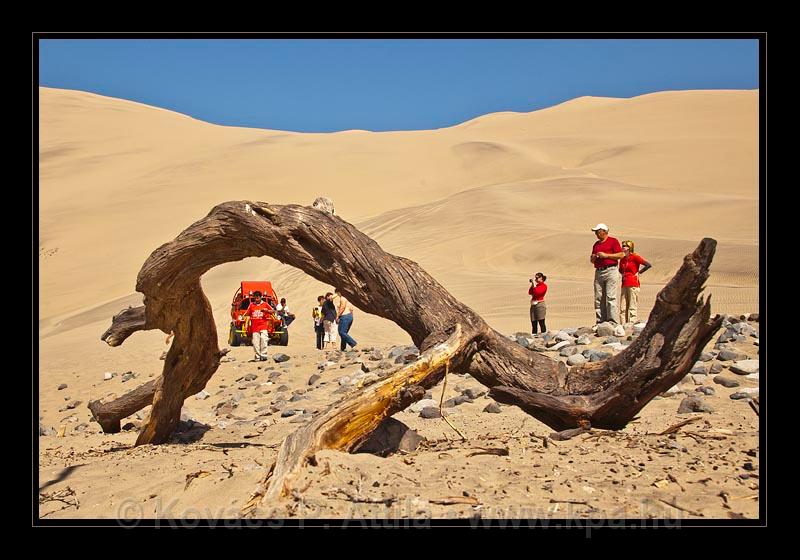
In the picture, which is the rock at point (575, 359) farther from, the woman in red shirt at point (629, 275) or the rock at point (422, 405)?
the woman in red shirt at point (629, 275)

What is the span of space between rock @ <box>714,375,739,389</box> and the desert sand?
64 centimetres

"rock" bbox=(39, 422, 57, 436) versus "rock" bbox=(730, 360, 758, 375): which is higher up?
"rock" bbox=(730, 360, 758, 375)

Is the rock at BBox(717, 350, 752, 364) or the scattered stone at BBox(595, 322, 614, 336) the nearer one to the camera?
the rock at BBox(717, 350, 752, 364)

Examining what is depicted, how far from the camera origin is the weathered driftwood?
5582 mm

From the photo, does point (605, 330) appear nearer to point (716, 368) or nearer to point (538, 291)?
point (716, 368)

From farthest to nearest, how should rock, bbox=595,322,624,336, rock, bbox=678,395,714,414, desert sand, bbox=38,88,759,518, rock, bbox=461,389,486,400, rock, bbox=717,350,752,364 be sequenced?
rock, bbox=595,322,624,336, rock, bbox=717,350,752,364, rock, bbox=461,389,486,400, rock, bbox=678,395,714,414, desert sand, bbox=38,88,759,518

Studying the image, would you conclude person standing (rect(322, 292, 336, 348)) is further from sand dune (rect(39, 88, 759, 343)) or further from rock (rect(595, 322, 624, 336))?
rock (rect(595, 322, 624, 336))

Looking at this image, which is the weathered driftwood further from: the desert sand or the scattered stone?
the scattered stone

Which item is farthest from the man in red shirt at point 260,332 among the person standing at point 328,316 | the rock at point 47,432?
the rock at point 47,432

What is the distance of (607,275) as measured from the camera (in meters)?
11.6

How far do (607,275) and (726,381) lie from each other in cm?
351

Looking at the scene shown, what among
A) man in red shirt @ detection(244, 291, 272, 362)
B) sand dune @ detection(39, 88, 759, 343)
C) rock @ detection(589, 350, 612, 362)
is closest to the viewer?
rock @ detection(589, 350, 612, 362)

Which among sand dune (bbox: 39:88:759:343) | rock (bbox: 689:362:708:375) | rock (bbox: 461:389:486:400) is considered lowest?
rock (bbox: 461:389:486:400)

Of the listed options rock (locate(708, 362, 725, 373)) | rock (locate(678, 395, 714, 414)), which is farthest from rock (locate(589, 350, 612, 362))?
rock (locate(678, 395, 714, 414))
